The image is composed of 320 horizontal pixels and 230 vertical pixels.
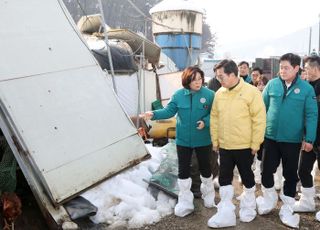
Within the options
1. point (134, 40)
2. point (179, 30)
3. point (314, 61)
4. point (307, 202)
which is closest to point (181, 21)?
point (179, 30)

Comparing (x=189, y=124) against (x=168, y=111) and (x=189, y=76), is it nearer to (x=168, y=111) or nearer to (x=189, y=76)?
(x=168, y=111)

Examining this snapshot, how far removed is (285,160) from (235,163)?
0.55m

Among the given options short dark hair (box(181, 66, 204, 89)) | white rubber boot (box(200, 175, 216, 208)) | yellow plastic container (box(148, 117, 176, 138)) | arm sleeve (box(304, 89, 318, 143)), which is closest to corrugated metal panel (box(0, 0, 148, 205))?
white rubber boot (box(200, 175, 216, 208))

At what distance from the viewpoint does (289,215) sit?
175 inches

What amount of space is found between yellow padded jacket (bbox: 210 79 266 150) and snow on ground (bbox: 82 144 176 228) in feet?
3.69

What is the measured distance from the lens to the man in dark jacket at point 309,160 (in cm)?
468

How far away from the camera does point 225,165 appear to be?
14.6ft

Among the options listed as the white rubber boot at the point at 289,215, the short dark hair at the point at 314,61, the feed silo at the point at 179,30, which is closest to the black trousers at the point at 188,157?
the white rubber boot at the point at 289,215

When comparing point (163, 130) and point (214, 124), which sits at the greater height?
point (214, 124)

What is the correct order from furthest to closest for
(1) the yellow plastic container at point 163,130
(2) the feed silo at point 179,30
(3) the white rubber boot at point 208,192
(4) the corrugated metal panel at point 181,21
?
(4) the corrugated metal panel at point 181,21 → (2) the feed silo at point 179,30 → (1) the yellow plastic container at point 163,130 → (3) the white rubber boot at point 208,192

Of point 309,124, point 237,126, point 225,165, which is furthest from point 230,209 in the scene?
point 309,124

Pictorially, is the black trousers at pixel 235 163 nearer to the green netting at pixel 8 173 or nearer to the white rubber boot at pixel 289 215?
the white rubber boot at pixel 289 215

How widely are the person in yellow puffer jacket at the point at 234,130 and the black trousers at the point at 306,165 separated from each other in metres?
0.72

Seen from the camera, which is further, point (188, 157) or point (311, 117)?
point (188, 157)
